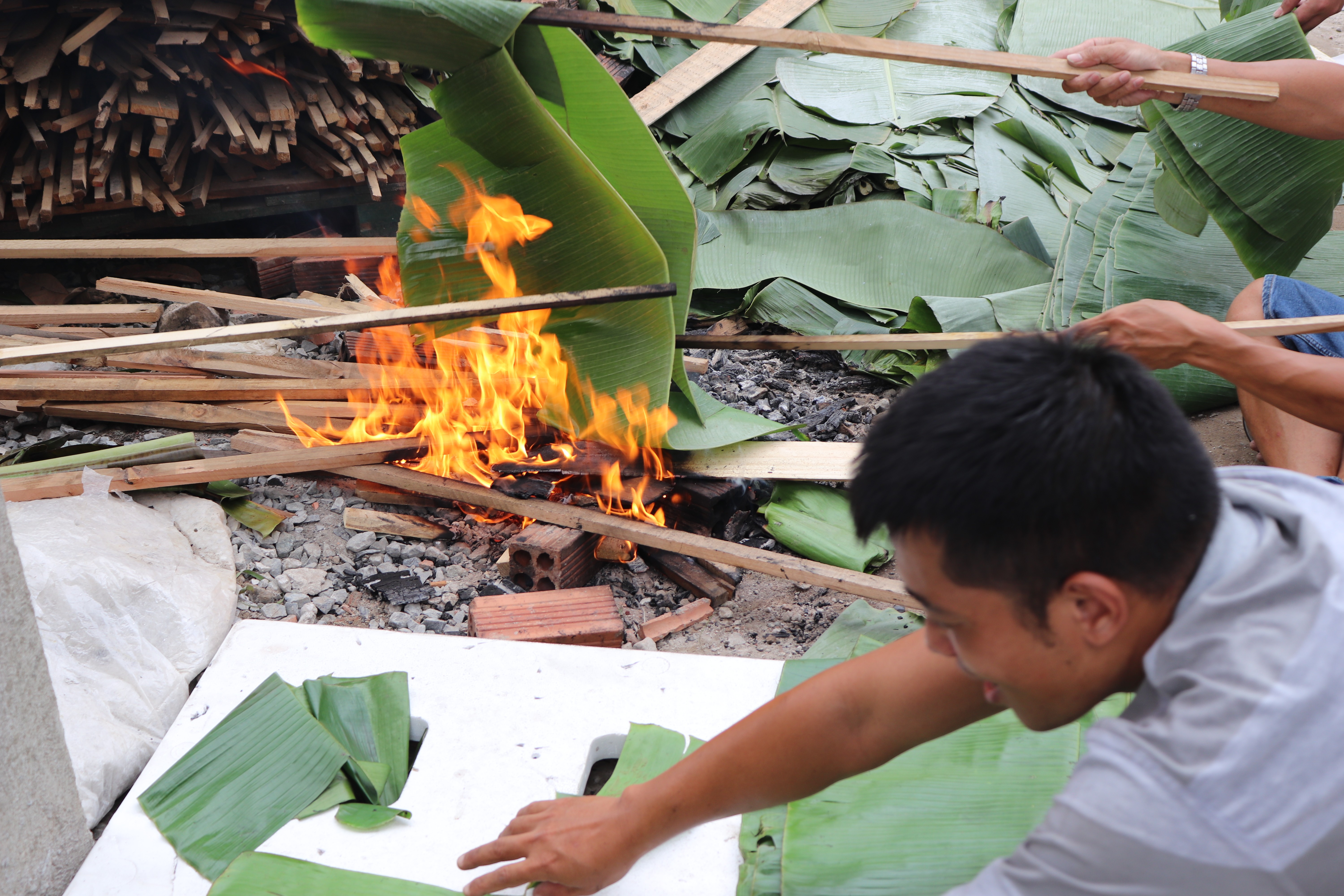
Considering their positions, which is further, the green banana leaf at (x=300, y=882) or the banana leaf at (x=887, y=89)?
the banana leaf at (x=887, y=89)

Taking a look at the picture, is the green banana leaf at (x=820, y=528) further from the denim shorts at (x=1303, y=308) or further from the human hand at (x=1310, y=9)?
the human hand at (x=1310, y=9)

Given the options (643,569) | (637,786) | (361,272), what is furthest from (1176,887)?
(361,272)

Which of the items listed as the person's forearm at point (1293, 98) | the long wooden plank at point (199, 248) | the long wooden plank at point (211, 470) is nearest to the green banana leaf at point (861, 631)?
the long wooden plank at point (211, 470)

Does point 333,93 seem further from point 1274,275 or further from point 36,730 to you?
point 1274,275

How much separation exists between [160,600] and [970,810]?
77.0 inches

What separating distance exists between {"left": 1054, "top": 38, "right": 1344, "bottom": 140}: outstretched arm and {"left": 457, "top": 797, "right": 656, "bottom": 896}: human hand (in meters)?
2.15

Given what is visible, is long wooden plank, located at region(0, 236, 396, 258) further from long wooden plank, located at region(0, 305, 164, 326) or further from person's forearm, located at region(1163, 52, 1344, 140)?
person's forearm, located at region(1163, 52, 1344, 140)

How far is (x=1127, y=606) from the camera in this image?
1.00m

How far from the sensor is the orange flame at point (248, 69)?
4270mm

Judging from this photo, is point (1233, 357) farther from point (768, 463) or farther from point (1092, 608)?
point (1092, 608)

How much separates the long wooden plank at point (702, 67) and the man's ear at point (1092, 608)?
4.58 m

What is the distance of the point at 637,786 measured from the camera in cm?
153

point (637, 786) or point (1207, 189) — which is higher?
point (1207, 189)

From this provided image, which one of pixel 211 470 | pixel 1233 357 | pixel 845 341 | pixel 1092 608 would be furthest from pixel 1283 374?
pixel 211 470
